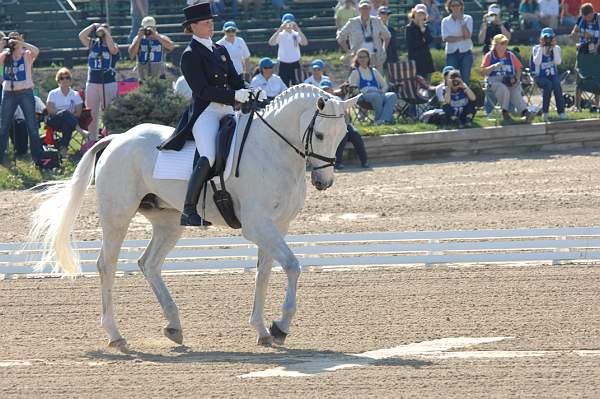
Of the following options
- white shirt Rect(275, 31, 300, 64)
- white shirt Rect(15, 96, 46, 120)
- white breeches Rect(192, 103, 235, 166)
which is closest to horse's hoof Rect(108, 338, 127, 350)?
white breeches Rect(192, 103, 235, 166)

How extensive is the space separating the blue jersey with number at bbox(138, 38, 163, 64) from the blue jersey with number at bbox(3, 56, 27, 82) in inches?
86.3

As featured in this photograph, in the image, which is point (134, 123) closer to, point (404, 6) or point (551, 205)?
point (551, 205)

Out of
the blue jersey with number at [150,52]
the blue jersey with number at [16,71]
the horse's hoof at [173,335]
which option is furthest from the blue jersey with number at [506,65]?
the horse's hoof at [173,335]

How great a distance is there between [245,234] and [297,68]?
1150 cm

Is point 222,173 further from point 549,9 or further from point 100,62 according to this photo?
point 549,9

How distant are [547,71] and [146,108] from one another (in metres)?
6.35

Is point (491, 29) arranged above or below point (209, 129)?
below

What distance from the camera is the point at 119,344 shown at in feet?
31.2

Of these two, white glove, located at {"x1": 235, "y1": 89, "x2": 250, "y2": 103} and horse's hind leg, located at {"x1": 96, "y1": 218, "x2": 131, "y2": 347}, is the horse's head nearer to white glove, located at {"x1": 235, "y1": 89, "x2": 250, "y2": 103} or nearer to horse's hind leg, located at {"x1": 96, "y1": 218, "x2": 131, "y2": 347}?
white glove, located at {"x1": 235, "y1": 89, "x2": 250, "y2": 103}

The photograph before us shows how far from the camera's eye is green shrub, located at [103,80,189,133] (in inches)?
711

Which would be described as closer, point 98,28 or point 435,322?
point 435,322

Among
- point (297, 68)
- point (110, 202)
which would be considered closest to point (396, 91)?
point (297, 68)

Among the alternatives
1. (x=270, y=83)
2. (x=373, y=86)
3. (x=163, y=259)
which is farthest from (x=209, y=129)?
(x=373, y=86)

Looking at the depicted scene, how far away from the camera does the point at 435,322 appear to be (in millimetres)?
9773
